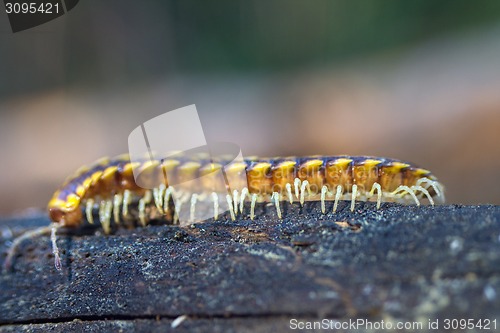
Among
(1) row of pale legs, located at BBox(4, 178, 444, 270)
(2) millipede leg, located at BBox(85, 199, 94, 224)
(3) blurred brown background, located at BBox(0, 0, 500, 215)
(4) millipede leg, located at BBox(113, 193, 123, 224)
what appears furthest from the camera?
(3) blurred brown background, located at BBox(0, 0, 500, 215)

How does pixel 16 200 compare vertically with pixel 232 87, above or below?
below

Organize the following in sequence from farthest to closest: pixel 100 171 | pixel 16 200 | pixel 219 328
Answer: pixel 16 200 → pixel 100 171 → pixel 219 328

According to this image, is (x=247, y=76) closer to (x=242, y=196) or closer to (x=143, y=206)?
(x=143, y=206)

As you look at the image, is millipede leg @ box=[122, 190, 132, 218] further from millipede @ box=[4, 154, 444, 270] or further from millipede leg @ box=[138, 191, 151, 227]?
millipede leg @ box=[138, 191, 151, 227]

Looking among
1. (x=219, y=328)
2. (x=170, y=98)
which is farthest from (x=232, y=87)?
(x=219, y=328)

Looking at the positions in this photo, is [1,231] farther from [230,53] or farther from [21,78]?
[230,53]

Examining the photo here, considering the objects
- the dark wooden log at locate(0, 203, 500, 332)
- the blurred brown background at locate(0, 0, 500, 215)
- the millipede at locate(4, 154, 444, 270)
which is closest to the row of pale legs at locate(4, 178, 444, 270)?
the millipede at locate(4, 154, 444, 270)

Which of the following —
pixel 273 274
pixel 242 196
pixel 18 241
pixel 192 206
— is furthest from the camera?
pixel 18 241

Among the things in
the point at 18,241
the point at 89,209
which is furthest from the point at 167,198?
the point at 18,241
